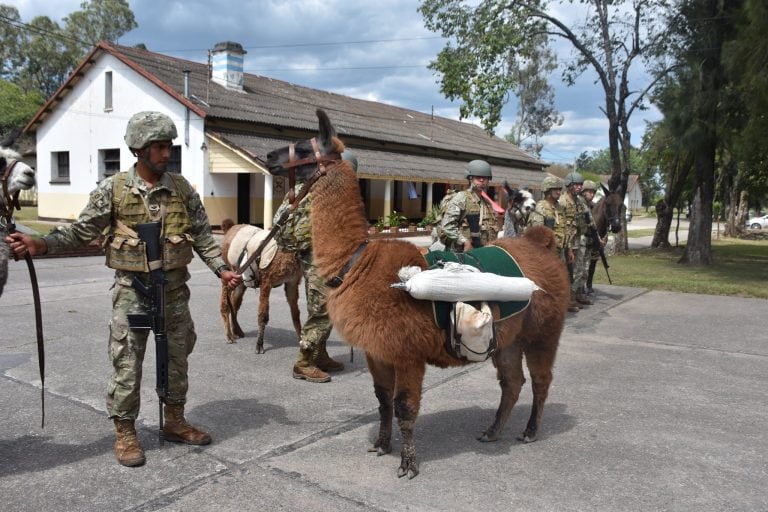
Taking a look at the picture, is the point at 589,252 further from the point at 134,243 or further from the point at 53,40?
the point at 53,40

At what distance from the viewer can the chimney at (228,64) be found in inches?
1016

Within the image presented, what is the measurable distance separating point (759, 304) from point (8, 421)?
37.1 ft

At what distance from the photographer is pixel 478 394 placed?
5.56 meters

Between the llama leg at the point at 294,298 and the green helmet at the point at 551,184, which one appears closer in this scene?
the llama leg at the point at 294,298

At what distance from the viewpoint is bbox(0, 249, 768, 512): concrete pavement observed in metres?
3.54

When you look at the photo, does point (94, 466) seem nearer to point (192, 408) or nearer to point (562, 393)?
point (192, 408)

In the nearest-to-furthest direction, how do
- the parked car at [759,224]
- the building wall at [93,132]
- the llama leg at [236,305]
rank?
the llama leg at [236,305]
the building wall at [93,132]
the parked car at [759,224]

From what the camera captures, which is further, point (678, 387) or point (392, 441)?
point (678, 387)

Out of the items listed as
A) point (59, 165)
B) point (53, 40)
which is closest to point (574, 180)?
point (59, 165)

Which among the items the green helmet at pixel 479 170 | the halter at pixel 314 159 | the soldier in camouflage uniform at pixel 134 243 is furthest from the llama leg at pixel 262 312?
the halter at pixel 314 159

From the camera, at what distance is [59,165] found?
2892cm

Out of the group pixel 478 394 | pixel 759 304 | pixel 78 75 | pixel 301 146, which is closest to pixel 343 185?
pixel 301 146

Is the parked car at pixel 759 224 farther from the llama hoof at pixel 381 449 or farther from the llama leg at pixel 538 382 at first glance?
the llama hoof at pixel 381 449

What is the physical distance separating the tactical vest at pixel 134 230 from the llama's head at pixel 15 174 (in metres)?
0.48
